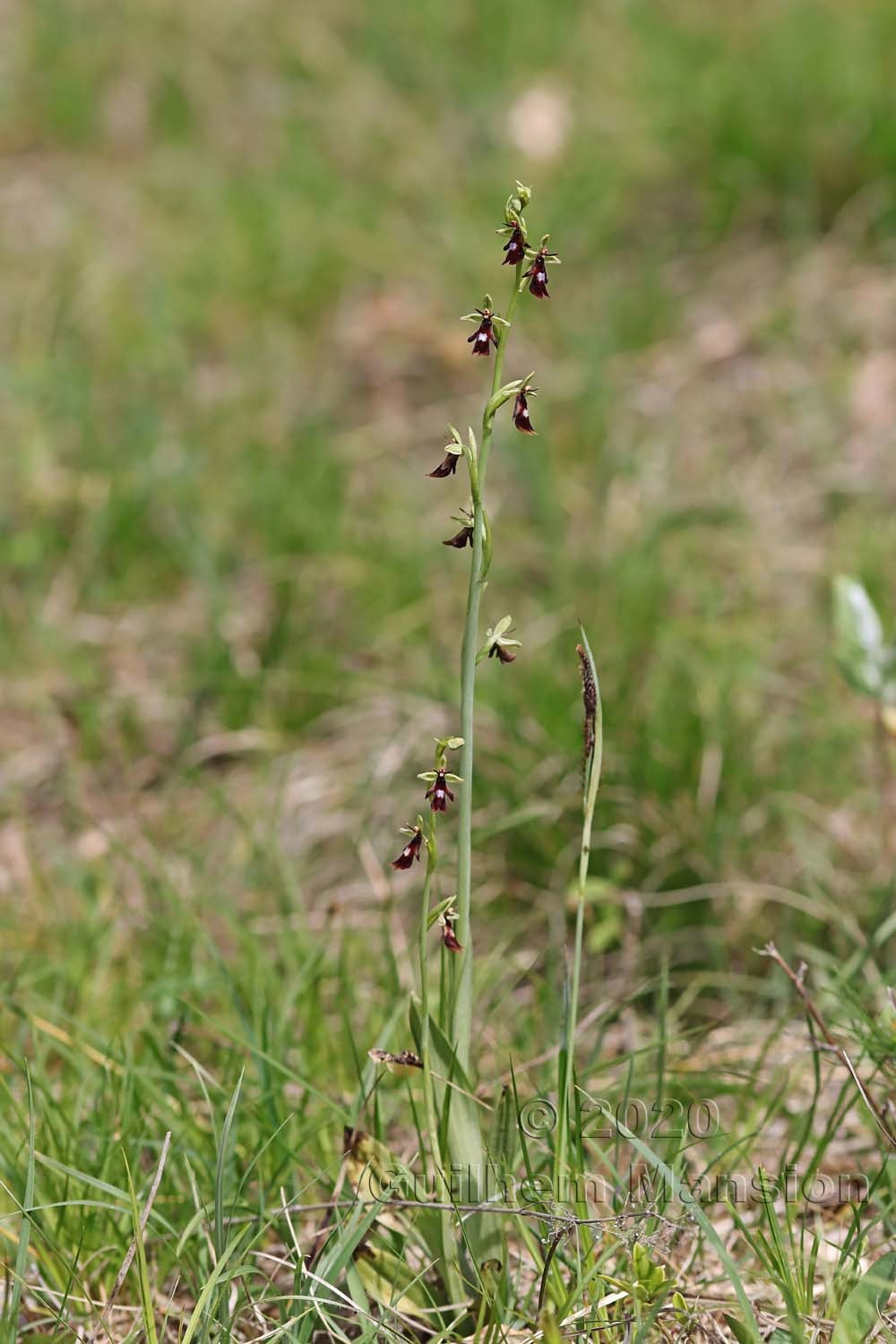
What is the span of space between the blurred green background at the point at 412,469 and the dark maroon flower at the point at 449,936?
614 mm

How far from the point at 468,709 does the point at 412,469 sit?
2477 millimetres

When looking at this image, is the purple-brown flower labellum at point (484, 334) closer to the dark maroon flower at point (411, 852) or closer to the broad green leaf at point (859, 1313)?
the dark maroon flower at point (411, 852)

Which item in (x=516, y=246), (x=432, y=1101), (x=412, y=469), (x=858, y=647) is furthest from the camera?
(x=412, y=469)

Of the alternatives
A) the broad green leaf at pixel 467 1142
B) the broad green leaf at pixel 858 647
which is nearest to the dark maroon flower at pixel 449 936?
the broad green leaf at pixel 467 1142

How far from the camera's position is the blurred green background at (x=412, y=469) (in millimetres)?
2406

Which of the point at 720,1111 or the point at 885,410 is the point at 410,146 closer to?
the point at 885,410

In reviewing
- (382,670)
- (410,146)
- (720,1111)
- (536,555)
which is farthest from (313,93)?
(720,1111)

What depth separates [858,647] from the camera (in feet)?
6.73

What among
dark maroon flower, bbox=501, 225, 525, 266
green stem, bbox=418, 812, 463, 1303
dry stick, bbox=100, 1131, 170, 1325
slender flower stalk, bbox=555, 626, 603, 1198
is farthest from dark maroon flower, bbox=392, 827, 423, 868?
dark maroon flower, bbox=501, 225, 525, 266

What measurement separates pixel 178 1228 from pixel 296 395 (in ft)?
9.33

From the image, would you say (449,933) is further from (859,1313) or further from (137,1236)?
(859,1313)

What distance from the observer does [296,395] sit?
3.98 meters

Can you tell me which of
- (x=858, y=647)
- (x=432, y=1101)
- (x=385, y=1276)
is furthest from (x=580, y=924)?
(x=858, y=647)

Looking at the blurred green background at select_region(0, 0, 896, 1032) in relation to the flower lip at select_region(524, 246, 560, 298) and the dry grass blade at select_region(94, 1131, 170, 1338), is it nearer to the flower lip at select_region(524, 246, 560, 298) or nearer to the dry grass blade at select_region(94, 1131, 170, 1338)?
the dry grass blade at select_region(94, 1131, 170, 1338)
